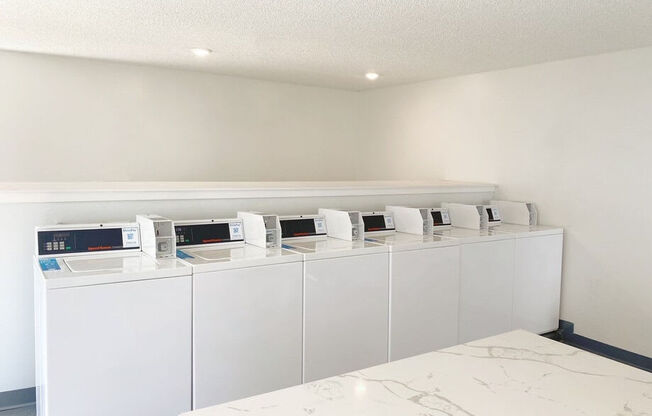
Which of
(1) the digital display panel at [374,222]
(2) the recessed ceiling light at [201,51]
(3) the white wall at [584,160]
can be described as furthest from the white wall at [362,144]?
(2) the recessed ceiling light at [201,51]

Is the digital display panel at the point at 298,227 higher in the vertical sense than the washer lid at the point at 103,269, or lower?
higher

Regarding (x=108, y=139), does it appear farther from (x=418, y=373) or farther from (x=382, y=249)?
(x=418, y=373)

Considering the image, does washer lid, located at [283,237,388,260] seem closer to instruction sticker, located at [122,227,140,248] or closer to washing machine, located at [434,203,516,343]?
washing machine, located at [434,203,516,343]

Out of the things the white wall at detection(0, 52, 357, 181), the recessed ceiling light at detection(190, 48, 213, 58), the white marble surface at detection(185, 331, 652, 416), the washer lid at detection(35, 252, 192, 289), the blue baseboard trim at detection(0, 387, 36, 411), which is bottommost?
the blue baseboard trim at detection(0, 387, 36, 411)

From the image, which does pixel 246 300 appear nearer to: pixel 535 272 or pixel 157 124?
pixel 535 272

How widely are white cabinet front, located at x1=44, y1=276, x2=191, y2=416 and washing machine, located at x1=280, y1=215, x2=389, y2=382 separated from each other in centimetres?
66

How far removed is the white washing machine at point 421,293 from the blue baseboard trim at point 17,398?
2.01 m

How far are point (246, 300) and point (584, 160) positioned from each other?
2.83 meters

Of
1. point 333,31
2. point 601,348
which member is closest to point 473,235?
point 601,348

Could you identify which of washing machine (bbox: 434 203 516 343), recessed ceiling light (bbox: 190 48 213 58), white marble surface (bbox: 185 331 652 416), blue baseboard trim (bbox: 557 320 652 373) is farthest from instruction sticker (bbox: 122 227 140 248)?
blue baseboard trim (bbox: 557 320 652 373)

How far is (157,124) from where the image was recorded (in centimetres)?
496

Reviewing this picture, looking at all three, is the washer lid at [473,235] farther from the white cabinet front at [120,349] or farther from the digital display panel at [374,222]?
the white cabinet front at [120,349]

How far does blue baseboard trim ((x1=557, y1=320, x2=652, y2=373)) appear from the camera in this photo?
12.0 ft

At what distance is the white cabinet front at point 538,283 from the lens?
383 cm
